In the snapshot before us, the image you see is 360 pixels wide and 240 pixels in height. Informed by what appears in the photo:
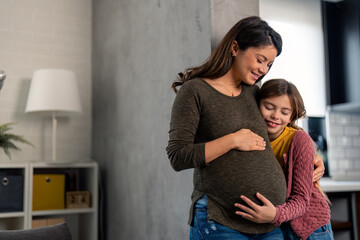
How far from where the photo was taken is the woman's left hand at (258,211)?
1414 mm

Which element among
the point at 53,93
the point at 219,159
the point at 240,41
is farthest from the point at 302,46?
the point at 219,159

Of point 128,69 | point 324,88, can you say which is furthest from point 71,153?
point 324,88

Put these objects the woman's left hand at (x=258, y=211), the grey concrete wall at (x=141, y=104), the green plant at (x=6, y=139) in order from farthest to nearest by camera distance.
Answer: the green plant at (x=6, y=139), the grey concrete wall at (x=141, y=104), the woman's left hand at (x=258, y=211)

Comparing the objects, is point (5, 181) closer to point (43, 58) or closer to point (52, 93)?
point (52, 93)

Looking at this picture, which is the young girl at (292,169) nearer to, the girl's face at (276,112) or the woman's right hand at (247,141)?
the girl's face at (276,112)

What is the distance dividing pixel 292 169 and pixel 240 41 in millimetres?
494

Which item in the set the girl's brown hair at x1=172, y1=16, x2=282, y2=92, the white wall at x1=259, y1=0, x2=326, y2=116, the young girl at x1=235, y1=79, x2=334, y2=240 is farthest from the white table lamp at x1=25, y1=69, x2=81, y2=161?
the young girl at x1=235, y1=79, x2=334, y2=240

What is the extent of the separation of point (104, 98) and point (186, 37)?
1.40 meters

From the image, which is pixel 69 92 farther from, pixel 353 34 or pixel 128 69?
pixel 353 34

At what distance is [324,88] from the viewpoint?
3486 millimetres

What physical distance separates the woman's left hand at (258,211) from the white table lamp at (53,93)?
2.07 metres

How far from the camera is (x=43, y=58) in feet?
11.8

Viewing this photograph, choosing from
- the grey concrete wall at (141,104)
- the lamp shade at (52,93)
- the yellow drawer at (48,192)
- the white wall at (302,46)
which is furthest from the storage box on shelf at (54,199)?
the white wall at (302,46)

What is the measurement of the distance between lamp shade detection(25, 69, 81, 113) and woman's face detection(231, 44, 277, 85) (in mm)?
1900
